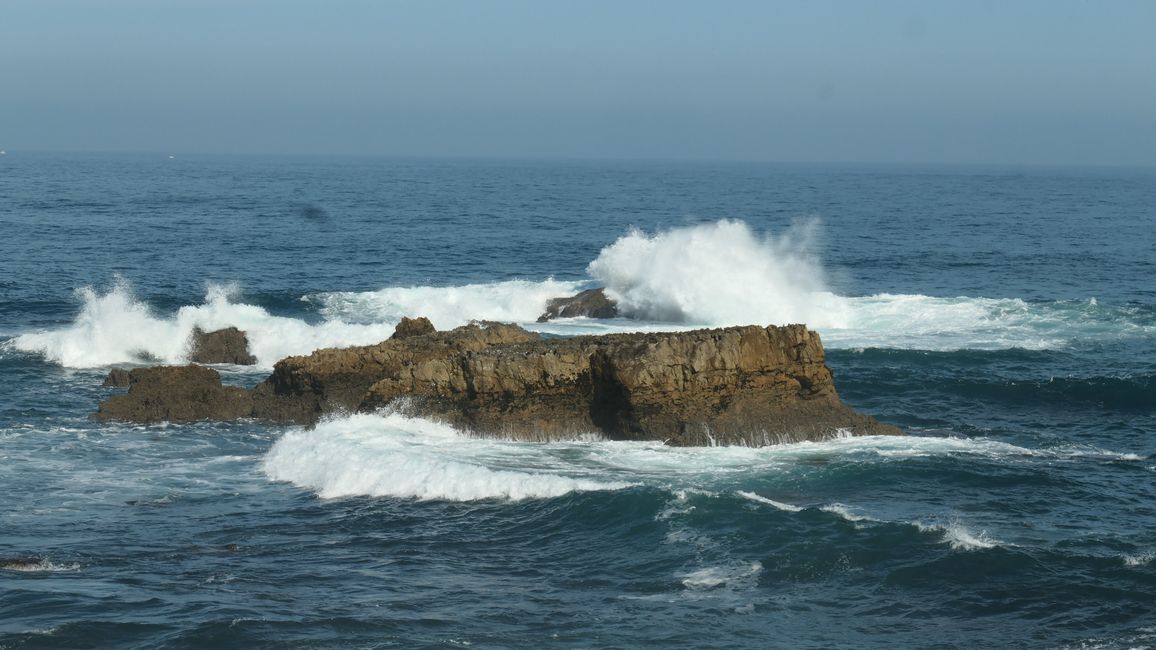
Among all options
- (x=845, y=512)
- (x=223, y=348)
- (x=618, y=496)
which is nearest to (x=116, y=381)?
(x=223, y=348)

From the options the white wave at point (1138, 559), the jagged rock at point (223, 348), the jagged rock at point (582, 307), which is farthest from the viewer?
the jagged rock at point (582, 307)

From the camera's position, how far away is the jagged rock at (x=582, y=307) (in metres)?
41.5

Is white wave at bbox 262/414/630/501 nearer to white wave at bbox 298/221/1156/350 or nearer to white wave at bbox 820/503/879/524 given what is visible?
white wave at bbox 820/503/879/524

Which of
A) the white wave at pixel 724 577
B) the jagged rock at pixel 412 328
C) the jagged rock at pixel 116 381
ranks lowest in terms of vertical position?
the white wave at pixel 724 577

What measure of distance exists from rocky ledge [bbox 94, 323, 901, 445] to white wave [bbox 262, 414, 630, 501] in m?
0.57

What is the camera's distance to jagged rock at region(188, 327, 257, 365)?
109 ft

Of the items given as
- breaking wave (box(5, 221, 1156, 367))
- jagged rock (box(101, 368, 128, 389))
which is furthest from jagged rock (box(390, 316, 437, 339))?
jagged rock (box(101, 368, 128, 389))

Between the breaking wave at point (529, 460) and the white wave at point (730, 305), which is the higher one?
the white wave at point (730, 305)

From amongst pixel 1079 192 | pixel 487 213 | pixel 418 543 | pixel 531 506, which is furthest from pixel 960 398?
pixel 1079 192

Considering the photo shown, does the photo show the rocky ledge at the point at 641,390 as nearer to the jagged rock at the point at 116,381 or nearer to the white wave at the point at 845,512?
the white wave at the point at 845,512

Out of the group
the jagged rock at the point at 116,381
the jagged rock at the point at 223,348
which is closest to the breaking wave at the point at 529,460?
the jagged rock at the point at 116,381

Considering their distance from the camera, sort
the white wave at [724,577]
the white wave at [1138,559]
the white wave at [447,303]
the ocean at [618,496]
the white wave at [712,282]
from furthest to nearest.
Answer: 1. the white wave at [447,303]
2. the white wave at [712,282]
3. the white wave at [1138,559]
4. the white wave at [724,577]
5. the ocean at [618,496]

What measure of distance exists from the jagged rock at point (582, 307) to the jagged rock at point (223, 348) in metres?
10.3

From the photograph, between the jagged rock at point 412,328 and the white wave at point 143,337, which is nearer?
the jagged rock at point 412,328
